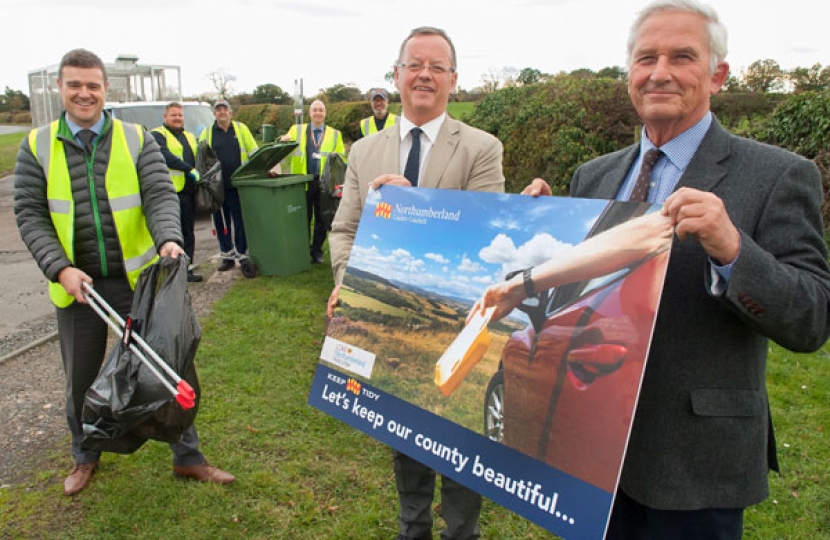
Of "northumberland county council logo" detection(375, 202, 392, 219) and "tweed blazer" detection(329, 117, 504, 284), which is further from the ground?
"tweed blazer" detection(329, 117, 504, 284)

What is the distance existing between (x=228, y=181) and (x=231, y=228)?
0.64 metres

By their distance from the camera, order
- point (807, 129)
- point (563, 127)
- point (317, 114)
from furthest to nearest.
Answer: point (563, 127)
point (317, 114)
point (807, 129)

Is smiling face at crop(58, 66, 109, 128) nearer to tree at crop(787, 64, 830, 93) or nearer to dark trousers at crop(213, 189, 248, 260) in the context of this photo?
dark trousers at crop(213, 189, 248, 260)

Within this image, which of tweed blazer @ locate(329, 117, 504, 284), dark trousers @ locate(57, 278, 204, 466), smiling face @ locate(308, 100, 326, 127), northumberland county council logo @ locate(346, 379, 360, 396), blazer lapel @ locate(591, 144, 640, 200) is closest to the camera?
blazer lapel @ locate(591, 144, 640, 200)

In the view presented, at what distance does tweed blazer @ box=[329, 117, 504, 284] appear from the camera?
2506mm

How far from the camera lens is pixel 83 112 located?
10.2 feet

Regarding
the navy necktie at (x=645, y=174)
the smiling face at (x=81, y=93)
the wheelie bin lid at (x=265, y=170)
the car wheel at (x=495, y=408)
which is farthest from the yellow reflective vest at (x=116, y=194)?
the wheelie bin lid at (x=265, y=170)

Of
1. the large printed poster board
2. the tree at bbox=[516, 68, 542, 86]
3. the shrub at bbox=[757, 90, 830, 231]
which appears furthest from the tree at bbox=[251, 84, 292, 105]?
the large printed poster board

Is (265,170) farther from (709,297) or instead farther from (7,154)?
(7,154)

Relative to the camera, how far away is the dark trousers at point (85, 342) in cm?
333

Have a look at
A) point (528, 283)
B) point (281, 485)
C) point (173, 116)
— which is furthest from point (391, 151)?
point (173, 116)

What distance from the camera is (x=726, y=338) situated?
5.08 feet

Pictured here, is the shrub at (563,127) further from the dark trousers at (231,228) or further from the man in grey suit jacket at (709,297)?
the man in grey suit jacket at (709,297)

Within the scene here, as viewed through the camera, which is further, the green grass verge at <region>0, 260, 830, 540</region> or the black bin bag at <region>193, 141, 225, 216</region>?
the black bin bag at <region>193, 141, 225, 216</region>
